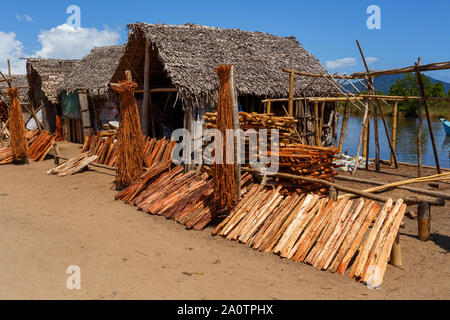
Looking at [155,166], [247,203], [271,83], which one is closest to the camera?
[247,203]

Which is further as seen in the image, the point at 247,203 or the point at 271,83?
the point at 271,83

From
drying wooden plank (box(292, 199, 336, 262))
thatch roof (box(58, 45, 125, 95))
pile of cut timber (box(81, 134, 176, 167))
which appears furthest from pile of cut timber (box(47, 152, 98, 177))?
drying wooden plank (box(292, 199, 336, 262))

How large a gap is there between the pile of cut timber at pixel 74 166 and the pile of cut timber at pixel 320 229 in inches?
228

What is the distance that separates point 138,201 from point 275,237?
3233 millimetres

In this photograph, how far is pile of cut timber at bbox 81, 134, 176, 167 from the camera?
8516mm

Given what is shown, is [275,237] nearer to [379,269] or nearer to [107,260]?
[379,269]

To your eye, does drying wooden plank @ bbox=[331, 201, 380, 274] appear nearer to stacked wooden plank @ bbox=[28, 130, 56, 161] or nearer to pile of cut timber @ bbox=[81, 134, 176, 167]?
pile of cut timber @ bbox=[81, 134, 176, 167]

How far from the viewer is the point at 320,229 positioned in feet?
16.8

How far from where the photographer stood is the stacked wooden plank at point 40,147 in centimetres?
1265

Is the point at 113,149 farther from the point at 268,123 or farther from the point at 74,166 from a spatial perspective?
the point at 268,123

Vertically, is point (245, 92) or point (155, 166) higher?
point (245, 92)

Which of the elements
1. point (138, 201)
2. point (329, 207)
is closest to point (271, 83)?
point (138, 201)

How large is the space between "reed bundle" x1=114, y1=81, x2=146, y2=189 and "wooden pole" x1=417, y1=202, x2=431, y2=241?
5514 mm

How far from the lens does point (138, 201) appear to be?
742cm
